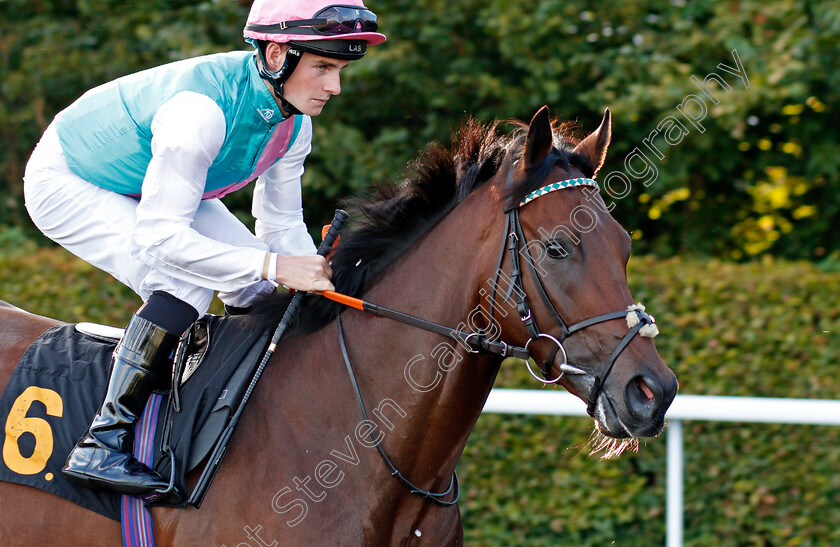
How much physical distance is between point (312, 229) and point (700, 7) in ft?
10.9

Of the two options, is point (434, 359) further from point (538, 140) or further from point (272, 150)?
point (272, 150)

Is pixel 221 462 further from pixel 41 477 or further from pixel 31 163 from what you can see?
pixel 31 163

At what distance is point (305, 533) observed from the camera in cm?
225

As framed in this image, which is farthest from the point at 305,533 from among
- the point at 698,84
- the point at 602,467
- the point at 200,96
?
the point at 698,84

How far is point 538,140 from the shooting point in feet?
7.52

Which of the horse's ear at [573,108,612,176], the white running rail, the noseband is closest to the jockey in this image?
the noseband

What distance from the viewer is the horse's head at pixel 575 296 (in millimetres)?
2105

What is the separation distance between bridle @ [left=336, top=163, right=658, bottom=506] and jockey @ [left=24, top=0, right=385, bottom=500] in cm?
32

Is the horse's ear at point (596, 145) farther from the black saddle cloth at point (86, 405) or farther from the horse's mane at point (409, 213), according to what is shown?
the black saddle cloth at point (86, 405)

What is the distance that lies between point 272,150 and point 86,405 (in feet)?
3.27

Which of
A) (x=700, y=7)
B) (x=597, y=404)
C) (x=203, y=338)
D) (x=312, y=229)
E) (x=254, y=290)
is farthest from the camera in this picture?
(x=312, y=229)

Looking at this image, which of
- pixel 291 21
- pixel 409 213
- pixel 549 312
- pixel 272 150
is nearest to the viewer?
pixel 549 312

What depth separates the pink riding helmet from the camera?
244 cm

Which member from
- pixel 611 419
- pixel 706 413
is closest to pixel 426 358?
pixel 611 419
